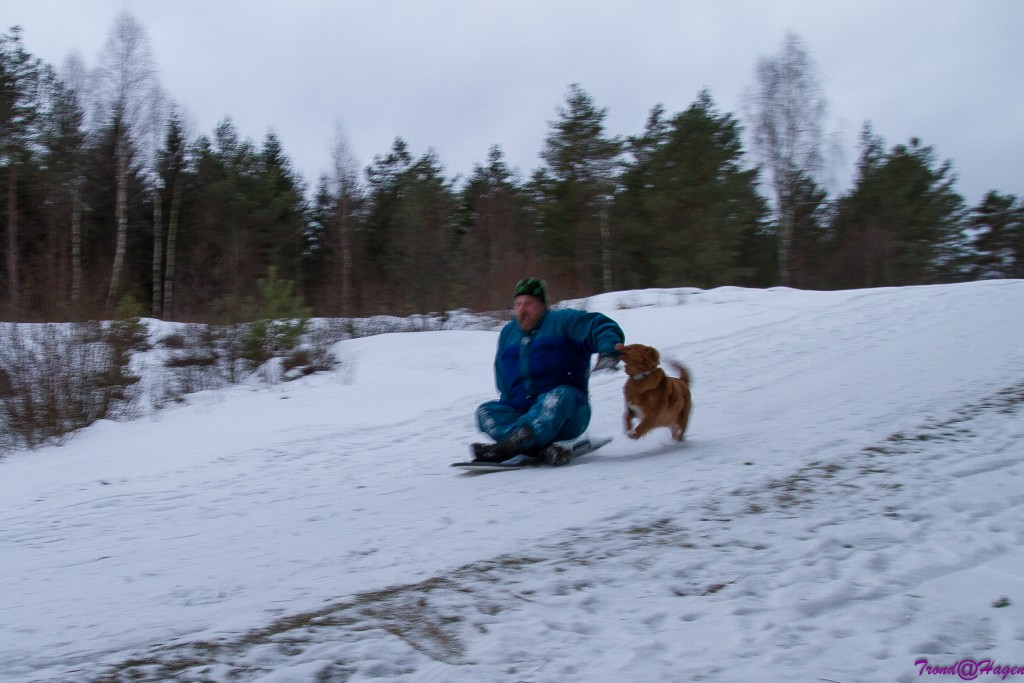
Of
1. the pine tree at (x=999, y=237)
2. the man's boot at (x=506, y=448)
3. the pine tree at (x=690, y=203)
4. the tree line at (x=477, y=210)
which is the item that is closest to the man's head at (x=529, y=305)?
the man's boot at (x=506, y=448)

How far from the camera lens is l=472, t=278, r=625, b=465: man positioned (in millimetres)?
5066

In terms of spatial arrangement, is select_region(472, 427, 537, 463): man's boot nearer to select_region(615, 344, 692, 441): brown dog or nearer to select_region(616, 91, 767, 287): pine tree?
select_region(615, 344, 692, 441): brown dog

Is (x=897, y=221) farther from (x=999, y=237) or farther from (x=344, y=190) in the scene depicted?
(x=344, y=190)

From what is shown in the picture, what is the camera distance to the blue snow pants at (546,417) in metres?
5.07

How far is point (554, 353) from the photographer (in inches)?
205

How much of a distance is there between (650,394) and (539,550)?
236cm

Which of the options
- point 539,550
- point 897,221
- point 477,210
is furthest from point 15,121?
point 897,221

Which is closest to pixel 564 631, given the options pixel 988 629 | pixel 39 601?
pixel 988 629

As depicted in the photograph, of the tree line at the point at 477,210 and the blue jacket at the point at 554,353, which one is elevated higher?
the tree line at the point at 477,210

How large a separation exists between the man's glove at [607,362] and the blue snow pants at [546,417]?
12.3 inches

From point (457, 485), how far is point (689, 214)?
24.4m


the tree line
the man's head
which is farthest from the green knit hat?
the tree line

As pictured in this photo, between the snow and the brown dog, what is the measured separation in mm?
273

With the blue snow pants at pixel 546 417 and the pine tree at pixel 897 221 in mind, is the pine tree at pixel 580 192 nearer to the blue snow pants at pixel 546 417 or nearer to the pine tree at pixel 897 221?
the pine tree at pixel 897 221
